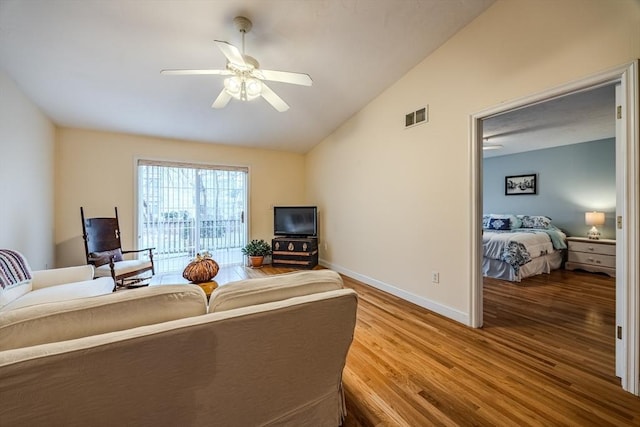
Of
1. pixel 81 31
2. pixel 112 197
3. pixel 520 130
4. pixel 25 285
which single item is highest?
pixel 81 31

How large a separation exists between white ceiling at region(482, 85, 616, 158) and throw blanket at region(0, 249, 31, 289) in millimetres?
4555

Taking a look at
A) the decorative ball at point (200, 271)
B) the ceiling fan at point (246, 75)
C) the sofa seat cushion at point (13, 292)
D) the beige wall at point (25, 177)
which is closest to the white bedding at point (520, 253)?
the ceiling fan at point (246, 75)

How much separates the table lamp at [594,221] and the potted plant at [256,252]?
5.90 metres

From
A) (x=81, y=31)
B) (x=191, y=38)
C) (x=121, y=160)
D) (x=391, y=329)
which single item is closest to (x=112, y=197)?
(x=121, y=160)

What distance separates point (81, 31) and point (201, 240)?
337cm

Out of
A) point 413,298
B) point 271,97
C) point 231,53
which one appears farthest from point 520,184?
point 231,53

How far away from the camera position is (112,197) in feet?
13.4

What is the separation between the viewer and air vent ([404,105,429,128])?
2855 millimetres

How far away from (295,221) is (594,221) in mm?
5302

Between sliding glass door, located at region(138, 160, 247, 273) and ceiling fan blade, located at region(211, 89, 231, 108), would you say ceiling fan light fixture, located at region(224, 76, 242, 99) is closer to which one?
ceiling fan blade, located at region(211, 89, 231, 108)

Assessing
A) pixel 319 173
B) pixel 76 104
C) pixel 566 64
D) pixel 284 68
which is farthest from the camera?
pixel 319 173

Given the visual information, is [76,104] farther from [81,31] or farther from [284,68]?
[284,68]

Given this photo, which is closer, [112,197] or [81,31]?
[81,31]

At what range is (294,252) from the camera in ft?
15.8
